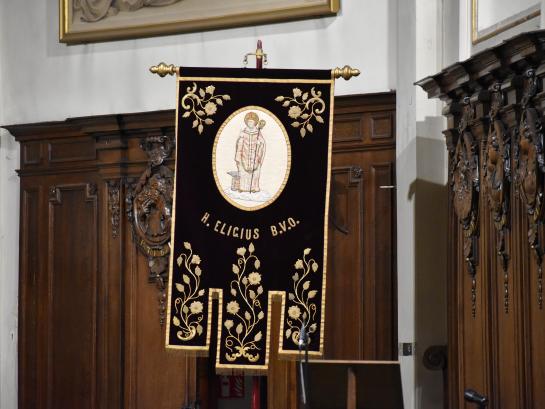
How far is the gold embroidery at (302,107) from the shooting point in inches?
268

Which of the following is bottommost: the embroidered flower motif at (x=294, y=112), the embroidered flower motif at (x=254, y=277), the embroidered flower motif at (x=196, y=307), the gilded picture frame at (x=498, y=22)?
the embroidered flower motif at (x=196, y=307)

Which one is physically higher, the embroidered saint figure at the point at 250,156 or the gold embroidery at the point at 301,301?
the embroidered saint figure at the point at 250,156

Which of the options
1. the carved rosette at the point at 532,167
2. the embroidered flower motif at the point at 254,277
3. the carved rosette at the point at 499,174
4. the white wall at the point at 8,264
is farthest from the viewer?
the white wall at the point at 8,264

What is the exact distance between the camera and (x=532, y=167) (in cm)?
593

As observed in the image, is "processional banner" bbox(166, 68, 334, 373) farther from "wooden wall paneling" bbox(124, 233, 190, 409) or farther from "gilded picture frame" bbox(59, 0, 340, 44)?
"wooden wall paneling" bbox(124, 233, 190, 409)

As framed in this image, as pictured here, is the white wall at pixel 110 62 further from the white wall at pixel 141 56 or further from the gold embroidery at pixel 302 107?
the gold embroidery at pixel 302 107

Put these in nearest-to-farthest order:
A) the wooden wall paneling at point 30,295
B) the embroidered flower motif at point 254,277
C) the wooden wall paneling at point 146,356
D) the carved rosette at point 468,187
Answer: the embroidered flower motif at point 254,277 < the carved rosette at point 468,187 < the wooden wall paneling at point 146,356 < the wooden wall paneling at point 30,295

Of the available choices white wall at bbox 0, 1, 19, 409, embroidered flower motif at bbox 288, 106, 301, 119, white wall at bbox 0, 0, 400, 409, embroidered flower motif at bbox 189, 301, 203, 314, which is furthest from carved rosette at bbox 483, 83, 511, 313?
white wall at bbox 0, 1, 19, 409

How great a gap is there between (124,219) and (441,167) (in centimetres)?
281

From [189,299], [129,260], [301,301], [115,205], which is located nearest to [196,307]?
[189,299]

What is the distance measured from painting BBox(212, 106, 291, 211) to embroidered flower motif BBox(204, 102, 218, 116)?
0.11 metres

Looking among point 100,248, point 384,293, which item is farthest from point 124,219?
point 384,293

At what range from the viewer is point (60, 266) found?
962 cm

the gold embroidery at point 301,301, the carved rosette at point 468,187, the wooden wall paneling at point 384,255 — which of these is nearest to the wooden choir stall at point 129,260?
the wooden wall paneling at point 384,255
